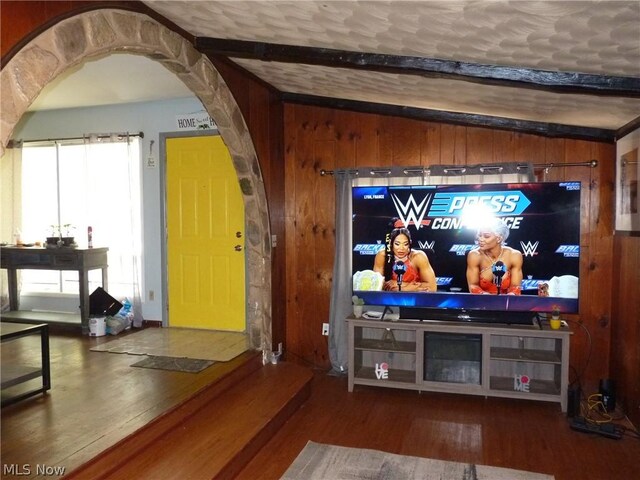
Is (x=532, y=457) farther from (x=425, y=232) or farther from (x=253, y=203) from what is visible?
(x=253, y=203)

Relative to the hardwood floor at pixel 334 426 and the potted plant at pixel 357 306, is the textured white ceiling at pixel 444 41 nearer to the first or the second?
the potted plant at pixel 357 306

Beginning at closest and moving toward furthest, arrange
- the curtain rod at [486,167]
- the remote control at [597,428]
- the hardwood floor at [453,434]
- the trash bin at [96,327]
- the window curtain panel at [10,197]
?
the hardwood floor at [453,434]
the remote control at [597,428]
the curtain rod at [486,167]
the trash bin at [96,327]
the window curtain panel at [10,197]

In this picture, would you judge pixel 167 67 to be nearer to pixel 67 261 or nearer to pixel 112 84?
pixel 112 84

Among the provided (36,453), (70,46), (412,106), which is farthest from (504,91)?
(36,453)

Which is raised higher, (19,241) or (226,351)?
(19,241)

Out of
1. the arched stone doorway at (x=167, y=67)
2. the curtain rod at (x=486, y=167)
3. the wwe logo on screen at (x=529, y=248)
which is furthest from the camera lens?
the curtain rod at (x=486, y=167)

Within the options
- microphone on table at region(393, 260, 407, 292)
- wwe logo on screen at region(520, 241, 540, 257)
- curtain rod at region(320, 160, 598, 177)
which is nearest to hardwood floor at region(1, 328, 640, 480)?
microphone on table at region(393, 260, 407, 292)

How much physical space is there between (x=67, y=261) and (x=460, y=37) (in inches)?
183

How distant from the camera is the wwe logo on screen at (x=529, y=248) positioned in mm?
3820

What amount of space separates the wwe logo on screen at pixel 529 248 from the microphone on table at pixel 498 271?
0.19 m

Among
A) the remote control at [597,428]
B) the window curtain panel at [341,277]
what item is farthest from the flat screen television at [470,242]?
the remote control at [597,428]

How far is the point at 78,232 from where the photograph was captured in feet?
18.9

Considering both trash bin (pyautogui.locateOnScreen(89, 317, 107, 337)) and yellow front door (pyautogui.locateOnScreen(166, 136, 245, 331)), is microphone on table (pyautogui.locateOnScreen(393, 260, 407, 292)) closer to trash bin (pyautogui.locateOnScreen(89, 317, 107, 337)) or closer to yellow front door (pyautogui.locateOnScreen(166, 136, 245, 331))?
yellow front door (pyautogui.locateOnScreen(166, 136, 245, 331))

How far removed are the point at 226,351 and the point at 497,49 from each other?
3195mm
